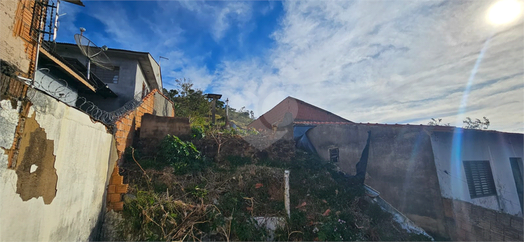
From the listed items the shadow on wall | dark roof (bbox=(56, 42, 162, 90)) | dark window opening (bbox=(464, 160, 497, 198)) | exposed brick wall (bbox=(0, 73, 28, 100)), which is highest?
dark roof (bbox=(56, 42, 162, 90))

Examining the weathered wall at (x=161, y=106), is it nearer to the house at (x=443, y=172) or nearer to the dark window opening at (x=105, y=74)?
the dark window opening at (x=105, y=74)

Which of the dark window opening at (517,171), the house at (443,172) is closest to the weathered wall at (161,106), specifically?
the house at (443,172)

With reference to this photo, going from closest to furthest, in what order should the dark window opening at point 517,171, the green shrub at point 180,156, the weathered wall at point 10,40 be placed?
the weathered wall at point 10,40 < the green shrub at point 180,156 < the dark window opening at point 517,171

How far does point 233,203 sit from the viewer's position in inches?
221

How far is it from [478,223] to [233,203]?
6.32 m

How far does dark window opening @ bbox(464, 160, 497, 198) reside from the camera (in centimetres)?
783

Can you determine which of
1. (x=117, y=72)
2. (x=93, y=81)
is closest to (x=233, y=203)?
(x=93, y=81)

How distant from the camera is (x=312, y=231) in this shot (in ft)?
17.7

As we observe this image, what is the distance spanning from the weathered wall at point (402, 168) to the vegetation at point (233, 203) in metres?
1.02

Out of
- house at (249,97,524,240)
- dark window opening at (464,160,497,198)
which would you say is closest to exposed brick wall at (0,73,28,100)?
house at (249,97,524,240)

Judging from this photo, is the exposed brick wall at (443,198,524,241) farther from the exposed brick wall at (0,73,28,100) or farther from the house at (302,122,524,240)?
the exposed brick wall at (0,73,28,100)

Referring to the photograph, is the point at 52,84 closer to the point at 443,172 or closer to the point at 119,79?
the point at 119,79

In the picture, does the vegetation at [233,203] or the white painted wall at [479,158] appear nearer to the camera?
the vegetation at [233,203]

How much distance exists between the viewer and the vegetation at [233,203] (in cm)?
486
